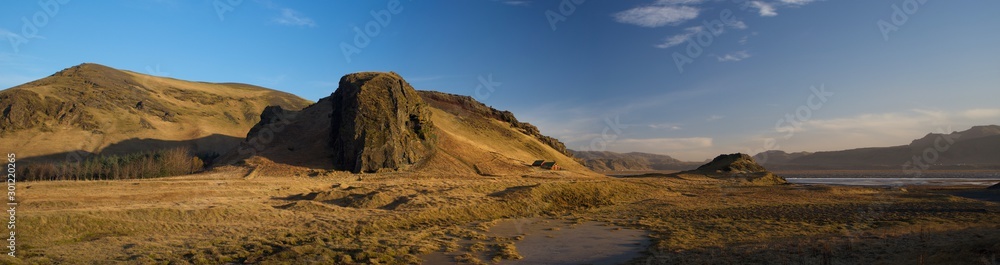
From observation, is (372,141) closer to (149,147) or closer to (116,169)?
(116,169)

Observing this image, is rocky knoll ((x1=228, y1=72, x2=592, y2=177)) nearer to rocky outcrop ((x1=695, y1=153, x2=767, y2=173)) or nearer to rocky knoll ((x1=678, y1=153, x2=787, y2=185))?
rocky knoll ((x1=678, y1=153, x2=787, y2=185))

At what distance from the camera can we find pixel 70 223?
16.7 m

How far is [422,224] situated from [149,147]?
9179 cm

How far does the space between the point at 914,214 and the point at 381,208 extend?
25188 millimetres

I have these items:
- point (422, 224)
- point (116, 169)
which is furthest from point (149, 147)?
point (422, 224)

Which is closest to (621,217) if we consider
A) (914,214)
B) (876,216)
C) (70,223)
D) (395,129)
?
(876,216)

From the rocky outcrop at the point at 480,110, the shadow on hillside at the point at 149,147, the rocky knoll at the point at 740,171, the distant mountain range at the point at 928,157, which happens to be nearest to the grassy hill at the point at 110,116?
the shadow on hillside at the point at 149,147

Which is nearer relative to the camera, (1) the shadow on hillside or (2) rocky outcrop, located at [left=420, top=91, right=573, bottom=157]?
(1) the shadow on hillside

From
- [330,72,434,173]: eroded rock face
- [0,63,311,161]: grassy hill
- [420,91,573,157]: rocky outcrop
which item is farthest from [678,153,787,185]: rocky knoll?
[0,63,311,161]: grassy hill

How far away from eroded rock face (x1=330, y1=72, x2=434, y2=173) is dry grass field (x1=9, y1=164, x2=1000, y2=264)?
11.6 m

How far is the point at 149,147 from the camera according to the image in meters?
88.4

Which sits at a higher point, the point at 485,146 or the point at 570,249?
the point at 485,146

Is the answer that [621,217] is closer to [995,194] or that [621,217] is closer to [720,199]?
[720,199]

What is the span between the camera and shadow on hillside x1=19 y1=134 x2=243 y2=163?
72250 millimetres
